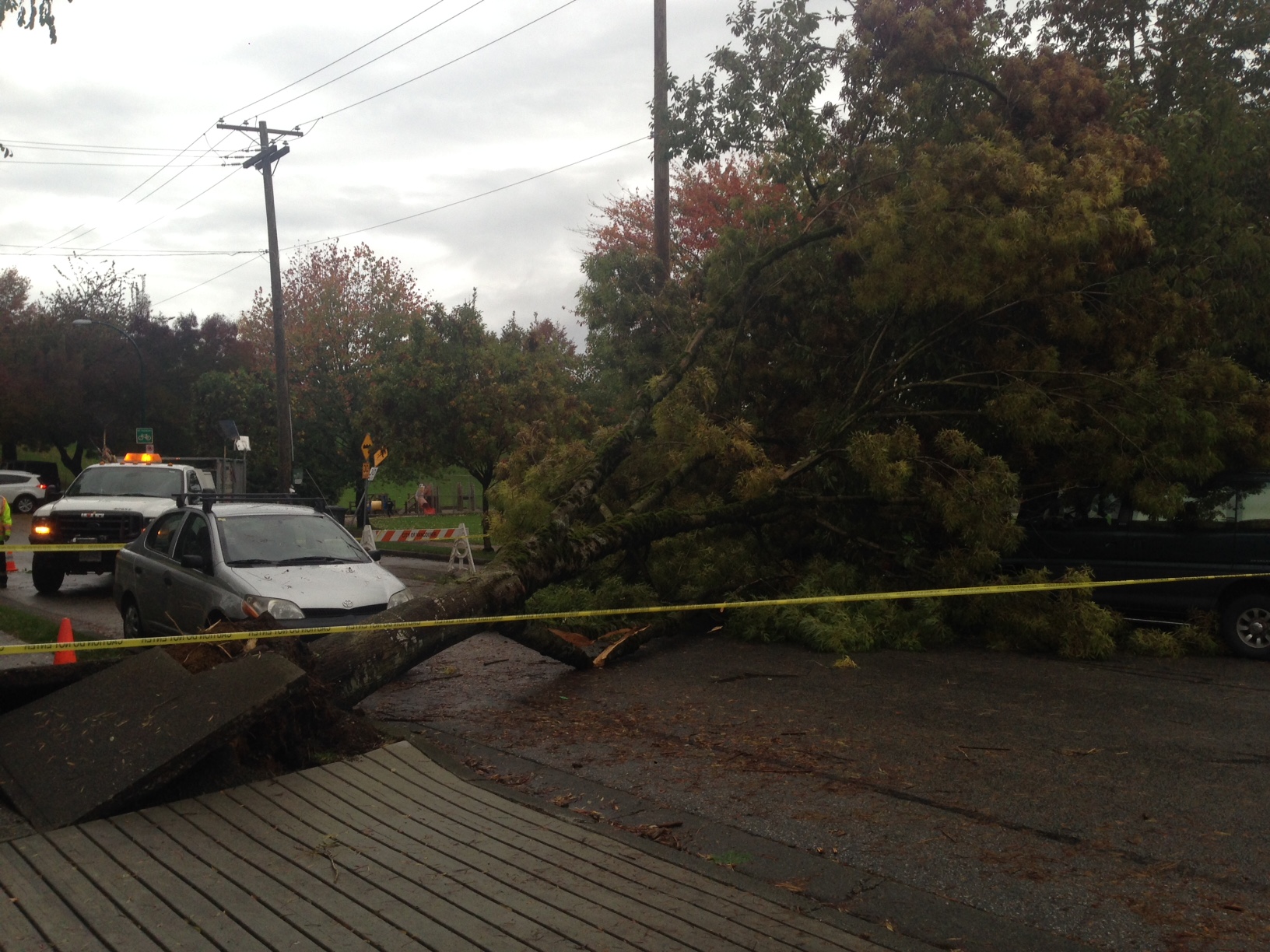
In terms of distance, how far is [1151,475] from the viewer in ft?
35.6

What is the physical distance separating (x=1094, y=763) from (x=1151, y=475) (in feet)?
16.6

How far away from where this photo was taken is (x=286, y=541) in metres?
10.1

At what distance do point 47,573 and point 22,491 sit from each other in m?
28.6


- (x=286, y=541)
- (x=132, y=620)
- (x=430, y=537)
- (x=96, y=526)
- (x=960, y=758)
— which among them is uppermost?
(x=286, y=541)

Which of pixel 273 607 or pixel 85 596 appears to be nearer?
pixel 273 607

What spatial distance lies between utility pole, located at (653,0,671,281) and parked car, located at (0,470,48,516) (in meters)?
32.1

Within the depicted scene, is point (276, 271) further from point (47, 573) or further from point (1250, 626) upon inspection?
point (1250, 626)

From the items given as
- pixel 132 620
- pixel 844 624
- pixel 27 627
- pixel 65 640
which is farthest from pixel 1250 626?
pixel 27 627

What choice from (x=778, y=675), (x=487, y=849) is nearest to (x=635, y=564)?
(x=778, y=675)

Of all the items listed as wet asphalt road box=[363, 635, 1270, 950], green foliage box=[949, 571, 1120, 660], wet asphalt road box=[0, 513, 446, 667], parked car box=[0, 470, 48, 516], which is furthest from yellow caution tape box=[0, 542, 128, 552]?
parked car box=[0, 470, 48, 516]

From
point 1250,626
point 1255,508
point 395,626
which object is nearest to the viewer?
point 395,626

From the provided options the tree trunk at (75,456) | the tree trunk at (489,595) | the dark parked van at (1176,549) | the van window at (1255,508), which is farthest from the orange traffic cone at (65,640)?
the tree trunk at (75,456)

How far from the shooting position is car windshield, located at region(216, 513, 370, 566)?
31.6 ft

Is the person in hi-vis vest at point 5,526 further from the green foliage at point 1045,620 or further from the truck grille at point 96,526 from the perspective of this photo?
→ the green foliage at point 1045,620
